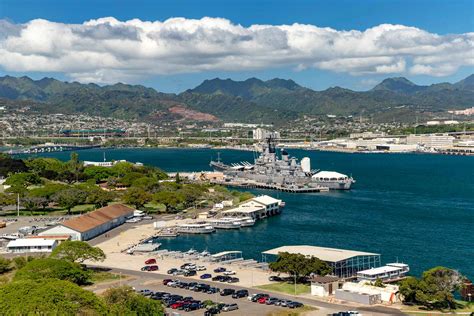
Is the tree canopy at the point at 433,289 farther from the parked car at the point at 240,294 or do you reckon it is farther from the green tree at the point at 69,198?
the green tree at the point at 69,198

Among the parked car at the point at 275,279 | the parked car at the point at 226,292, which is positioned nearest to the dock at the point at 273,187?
the parked car at the point at 275,279

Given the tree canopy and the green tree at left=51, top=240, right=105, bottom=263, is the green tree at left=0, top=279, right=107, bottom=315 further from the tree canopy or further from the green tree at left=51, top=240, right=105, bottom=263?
the tree canopy

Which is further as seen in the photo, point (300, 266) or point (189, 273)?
point (189, 273)

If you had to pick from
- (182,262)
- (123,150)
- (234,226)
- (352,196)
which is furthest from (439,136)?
(182,262)

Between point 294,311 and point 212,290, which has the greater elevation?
point 212,290

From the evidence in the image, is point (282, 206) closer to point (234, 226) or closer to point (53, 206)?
point (234, 226)

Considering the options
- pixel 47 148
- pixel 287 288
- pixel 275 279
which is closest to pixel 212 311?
pixel 287 288

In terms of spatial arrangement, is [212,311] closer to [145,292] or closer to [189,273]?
[145,292]
